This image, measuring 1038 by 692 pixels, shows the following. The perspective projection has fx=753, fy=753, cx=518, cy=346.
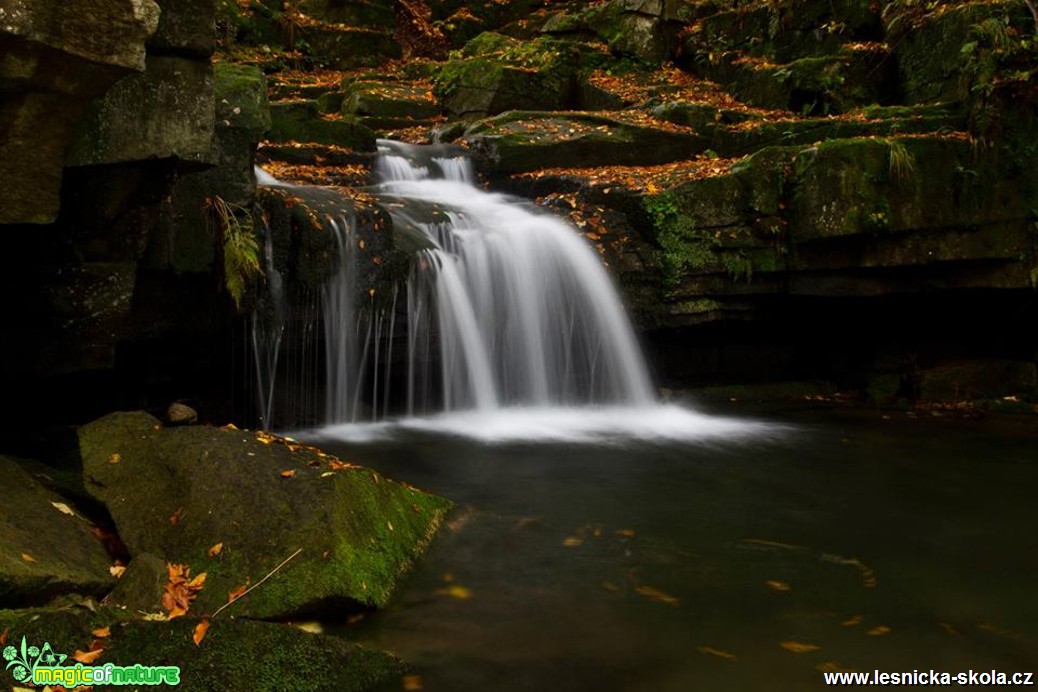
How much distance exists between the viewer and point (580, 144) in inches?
504

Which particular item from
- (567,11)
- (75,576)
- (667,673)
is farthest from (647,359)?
(567,11)

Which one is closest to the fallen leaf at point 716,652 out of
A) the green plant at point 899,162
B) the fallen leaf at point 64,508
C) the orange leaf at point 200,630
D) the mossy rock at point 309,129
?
the orange leaf at point 200,630

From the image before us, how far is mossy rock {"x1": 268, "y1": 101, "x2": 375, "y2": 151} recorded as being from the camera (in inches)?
500

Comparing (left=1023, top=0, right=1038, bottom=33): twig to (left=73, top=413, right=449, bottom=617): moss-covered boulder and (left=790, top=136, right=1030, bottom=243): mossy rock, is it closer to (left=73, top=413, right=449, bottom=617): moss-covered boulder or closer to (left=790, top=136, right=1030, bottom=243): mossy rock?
(left=790, top=136, right=1030, bottom=243): mossy rock

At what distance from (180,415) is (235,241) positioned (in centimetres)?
184

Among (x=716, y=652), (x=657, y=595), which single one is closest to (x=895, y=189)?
(x=657, y=595)

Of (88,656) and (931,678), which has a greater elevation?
(88,656)

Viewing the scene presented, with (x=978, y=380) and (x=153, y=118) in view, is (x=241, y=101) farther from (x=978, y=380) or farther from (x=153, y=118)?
(x=978, y=380)

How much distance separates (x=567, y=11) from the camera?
21.2m

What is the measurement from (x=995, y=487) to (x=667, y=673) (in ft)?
16.5

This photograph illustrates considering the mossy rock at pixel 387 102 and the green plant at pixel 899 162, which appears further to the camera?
the mossy rock at pixel 387 102

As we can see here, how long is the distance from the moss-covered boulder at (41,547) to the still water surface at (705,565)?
1.43 metres

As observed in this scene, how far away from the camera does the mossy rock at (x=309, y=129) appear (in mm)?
12703

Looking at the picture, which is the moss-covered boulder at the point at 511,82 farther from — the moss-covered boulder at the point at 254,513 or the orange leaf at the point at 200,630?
the orange leaf at the point at 200,630
